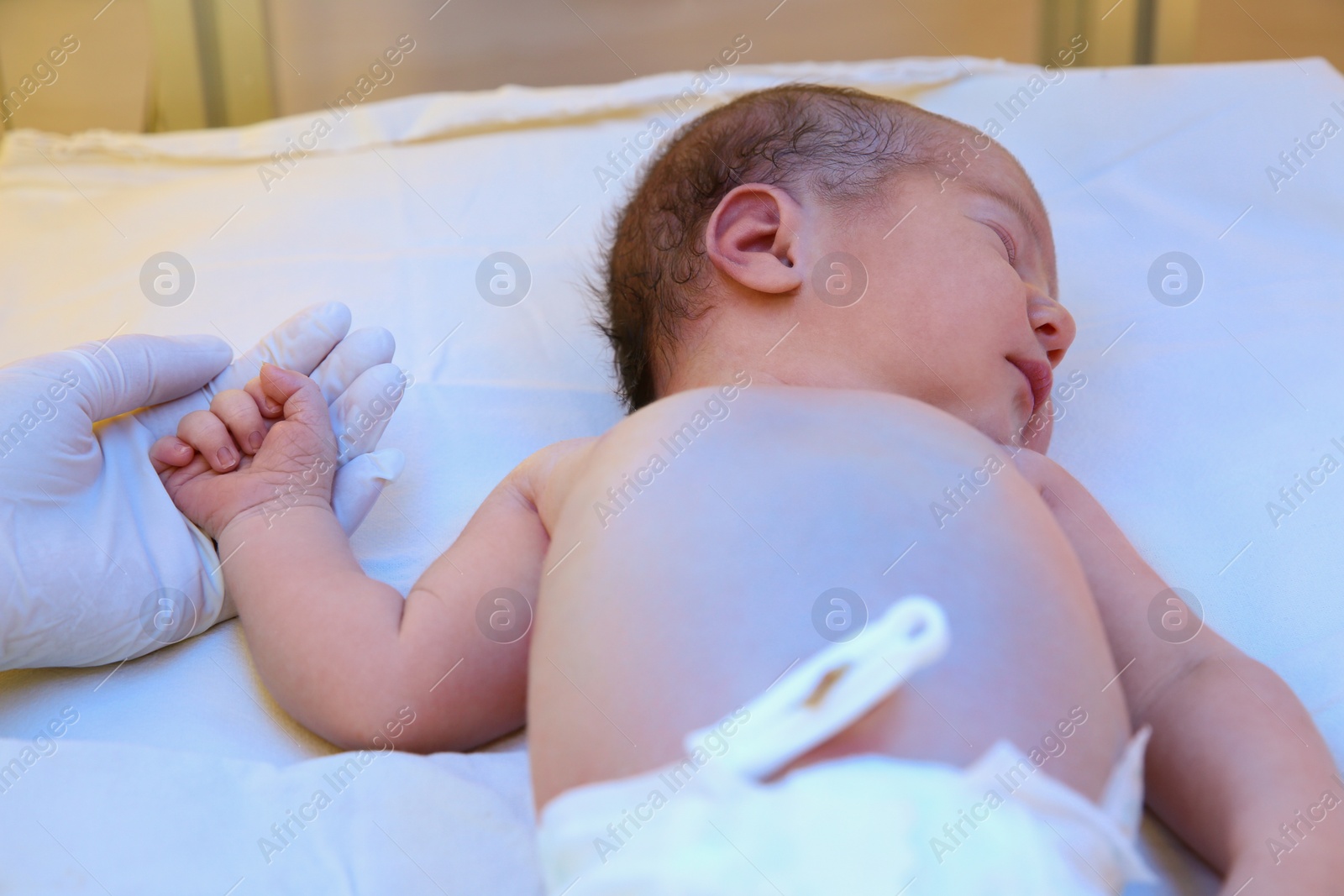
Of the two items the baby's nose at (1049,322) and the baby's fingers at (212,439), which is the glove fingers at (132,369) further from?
the baby's nose at (1049,322)

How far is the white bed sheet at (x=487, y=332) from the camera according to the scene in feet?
2.37

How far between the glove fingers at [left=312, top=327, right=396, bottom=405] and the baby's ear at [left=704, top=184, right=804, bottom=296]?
1.14ft

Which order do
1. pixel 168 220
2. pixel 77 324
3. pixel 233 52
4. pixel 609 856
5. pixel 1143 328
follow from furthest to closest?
pixel 233 52 → pixel 168 220 → pixel 77 324 → pixel 1143 328 → pixel 609 856

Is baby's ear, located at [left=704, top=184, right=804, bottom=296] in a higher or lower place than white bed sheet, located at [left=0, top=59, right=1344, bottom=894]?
higher

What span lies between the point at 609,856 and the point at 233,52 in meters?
1.88

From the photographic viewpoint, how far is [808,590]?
66cm

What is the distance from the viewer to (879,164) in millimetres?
977

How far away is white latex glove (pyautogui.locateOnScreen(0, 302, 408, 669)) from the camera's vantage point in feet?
2.70

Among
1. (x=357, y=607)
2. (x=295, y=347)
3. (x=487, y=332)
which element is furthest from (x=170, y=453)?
(x=487, y=332)

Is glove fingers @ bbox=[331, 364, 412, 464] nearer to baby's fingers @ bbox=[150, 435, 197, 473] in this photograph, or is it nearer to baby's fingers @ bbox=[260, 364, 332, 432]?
baby's fingers @ bbox=[260, 364, 332, 432]

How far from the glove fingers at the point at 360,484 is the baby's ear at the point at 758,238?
13.9 inches

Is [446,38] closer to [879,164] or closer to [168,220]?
[168,220]

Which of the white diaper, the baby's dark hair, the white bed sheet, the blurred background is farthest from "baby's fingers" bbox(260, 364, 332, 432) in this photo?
the blurred background

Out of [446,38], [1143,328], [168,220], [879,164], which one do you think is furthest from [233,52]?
[1143,328]
